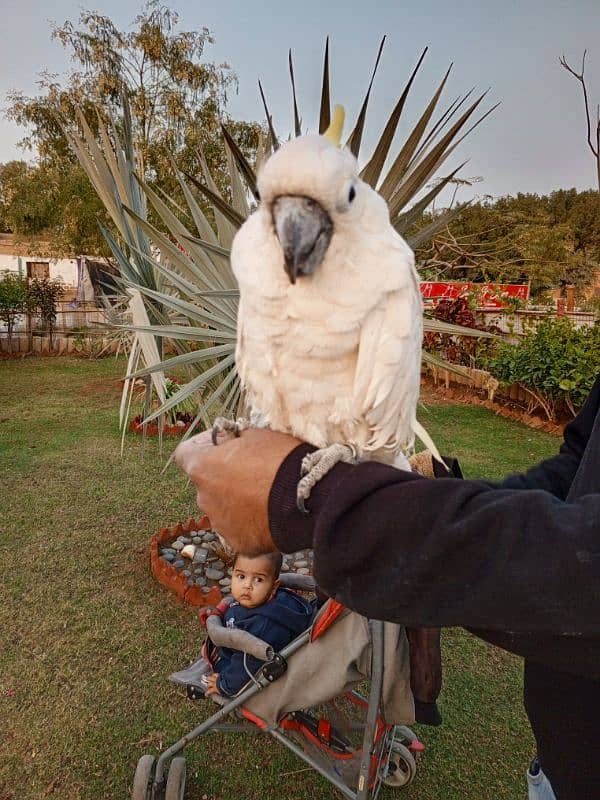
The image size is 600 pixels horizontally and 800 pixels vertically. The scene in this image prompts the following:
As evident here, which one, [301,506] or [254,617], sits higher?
[301,506]

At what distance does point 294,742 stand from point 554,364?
5.14 metres

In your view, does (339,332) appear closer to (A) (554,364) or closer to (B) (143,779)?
(B) (143,779)

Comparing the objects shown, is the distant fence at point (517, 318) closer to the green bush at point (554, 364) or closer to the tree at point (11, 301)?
the green bush at point (554, 364)

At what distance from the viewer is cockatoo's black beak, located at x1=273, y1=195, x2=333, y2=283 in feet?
3.54

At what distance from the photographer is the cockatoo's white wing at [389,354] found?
3.98 feet

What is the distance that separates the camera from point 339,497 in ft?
2.17

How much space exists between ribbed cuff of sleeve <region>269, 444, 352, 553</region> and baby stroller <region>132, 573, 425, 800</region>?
813 mm

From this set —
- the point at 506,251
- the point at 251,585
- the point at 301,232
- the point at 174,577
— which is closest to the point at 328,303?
the point at 301,232

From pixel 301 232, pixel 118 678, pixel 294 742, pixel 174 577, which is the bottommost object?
pixel 118 678

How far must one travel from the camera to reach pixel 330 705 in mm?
1828

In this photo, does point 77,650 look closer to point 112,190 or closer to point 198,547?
point 198,547

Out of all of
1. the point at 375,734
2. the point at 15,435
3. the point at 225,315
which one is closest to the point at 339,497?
the point at 375,734

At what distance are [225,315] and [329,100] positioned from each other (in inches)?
33.1

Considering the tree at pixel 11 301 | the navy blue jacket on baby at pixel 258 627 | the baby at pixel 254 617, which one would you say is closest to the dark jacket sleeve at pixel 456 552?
the baby at pixel 254 617
